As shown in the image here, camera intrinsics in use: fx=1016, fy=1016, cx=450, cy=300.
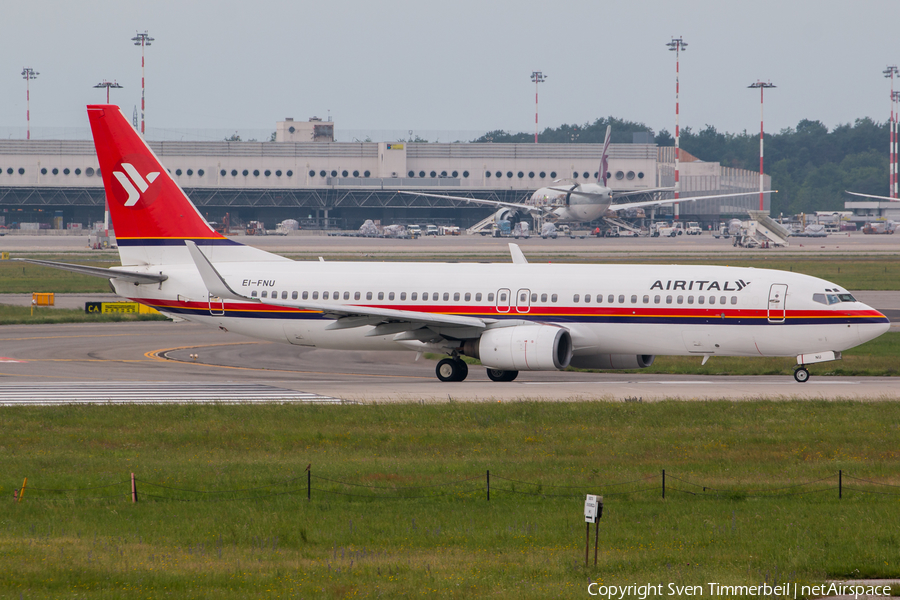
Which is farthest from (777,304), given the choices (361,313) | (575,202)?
(575,202)

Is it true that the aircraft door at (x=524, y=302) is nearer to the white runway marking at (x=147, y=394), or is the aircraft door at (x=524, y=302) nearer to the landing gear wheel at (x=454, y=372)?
the landing gear wheel at (x=454, y=372)

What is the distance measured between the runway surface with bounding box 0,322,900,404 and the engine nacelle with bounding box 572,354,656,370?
696 millimetres

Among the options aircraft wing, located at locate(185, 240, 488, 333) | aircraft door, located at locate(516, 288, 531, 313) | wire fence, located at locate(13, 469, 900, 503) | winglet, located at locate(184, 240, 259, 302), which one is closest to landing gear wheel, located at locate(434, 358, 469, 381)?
aircraft wing, located at locate(185, 240, 488, 333)

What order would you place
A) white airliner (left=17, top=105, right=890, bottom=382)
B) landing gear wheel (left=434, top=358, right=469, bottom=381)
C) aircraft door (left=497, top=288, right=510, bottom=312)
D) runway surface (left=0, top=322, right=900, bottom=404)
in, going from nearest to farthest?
runway surface (left=0, top=322, right=900, bottom=404), white airliner (left=17, top=105, right=890, bottom=382), aircraft door (left=497, top=288, right=510, bottom=312), landing gear wheel (left=434, top=358, right=469, bottom=381)

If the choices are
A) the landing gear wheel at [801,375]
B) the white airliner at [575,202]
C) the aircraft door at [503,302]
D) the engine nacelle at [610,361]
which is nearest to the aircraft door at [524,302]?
the aircraft door at [503,302]

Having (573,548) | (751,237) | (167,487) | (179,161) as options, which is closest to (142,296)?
(167,487)

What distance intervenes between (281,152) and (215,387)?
147394mm

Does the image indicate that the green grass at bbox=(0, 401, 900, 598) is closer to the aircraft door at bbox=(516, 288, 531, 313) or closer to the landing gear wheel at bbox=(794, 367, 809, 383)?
the landing gear wheel at bbox=(794, 367, 809, 383)

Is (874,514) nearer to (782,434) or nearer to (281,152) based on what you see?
(782,434)

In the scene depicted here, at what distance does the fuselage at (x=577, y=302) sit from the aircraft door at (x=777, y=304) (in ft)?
0.11

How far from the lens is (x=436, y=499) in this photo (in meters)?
19.9

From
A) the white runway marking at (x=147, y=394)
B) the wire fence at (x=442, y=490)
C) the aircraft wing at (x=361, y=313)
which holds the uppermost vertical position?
the aircraft wing at (x=361, y=313)

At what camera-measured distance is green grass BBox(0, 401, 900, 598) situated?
14.8 meters

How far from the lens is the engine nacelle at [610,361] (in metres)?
36.8
